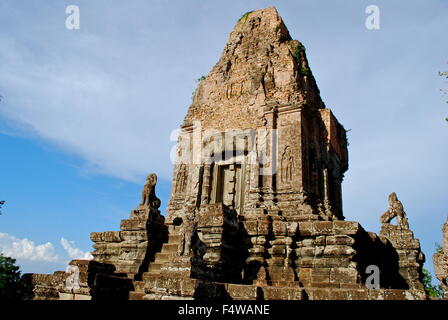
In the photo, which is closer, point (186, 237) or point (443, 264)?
point (186, 237)

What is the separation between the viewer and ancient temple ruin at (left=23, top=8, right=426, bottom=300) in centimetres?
786

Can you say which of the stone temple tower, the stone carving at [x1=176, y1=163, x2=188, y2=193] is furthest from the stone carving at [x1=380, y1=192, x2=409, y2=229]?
the stone carving at [x1=176, y1=163, x2=188, y2=193]

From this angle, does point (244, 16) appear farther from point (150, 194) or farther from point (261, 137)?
point (150, 194)

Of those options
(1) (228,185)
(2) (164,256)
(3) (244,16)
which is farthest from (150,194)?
(3) (244,16)

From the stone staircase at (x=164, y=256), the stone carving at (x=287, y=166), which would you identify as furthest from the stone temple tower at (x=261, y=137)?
the stone staircase at (x=164, y=256)

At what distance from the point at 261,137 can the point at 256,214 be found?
11.7 feet

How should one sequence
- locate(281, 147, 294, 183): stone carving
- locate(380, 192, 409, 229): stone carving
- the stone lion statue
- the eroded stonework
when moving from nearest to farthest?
the eroded stonework → the stone lion statue → locate(380, 192, 409, 229): stone carving → locate(281, 147, 294, 183): stone carving

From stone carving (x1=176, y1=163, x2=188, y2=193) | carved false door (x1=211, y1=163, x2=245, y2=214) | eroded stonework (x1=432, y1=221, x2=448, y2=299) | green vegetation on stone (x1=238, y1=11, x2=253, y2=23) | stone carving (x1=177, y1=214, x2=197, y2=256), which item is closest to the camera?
stone carving (x1=177, y1=214, x2=197, y2=256)

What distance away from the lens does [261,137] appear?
14.2 meters

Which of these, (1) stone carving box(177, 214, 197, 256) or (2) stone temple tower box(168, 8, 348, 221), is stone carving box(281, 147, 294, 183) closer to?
(2) stone temple tower box(168, 8, 348, 221)

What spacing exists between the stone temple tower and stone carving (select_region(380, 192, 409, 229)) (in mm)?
1820
